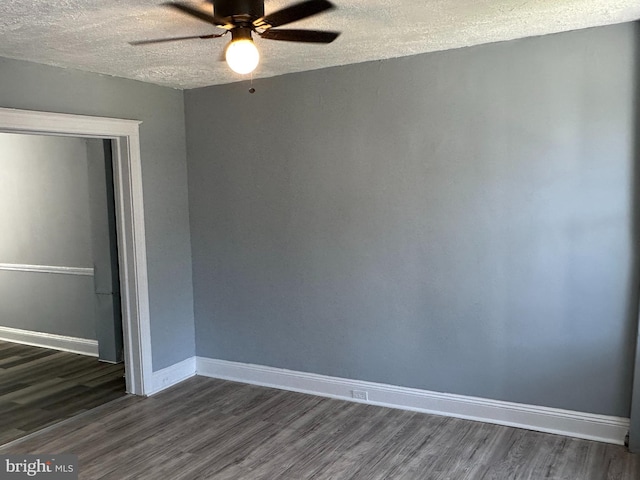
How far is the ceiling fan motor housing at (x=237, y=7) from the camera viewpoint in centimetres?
232

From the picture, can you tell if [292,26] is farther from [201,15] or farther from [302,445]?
[302,445]

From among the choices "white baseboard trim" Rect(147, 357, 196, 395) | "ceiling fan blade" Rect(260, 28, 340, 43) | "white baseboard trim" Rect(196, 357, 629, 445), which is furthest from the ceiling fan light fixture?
"white baseboard trim" Rect(147, 357, 196, 395)

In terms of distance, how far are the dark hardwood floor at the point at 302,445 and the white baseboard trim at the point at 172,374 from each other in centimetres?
22

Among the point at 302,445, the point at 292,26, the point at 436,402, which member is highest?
the point at 292,26

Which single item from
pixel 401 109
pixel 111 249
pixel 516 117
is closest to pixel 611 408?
pixel 516 117

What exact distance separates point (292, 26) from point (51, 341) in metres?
4.33

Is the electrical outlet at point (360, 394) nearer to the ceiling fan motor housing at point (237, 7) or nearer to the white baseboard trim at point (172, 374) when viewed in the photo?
the white baseboard trim at point (172, 374)

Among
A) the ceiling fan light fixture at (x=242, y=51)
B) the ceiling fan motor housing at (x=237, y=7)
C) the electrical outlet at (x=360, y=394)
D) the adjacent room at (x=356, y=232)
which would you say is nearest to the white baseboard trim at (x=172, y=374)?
the adjacent room at (x=356, y=232)

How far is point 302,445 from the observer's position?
347 centimetres

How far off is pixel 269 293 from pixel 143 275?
0.98 metres

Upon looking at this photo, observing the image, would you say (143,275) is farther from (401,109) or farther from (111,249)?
(401,109)

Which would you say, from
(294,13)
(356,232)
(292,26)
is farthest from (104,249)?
(294,13)

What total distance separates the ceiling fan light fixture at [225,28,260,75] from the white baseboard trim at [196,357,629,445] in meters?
2.54

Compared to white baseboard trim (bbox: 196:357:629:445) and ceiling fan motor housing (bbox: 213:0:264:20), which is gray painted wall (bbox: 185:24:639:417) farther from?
ceiling fan motor housing (bbox: 213:0:264:20)
